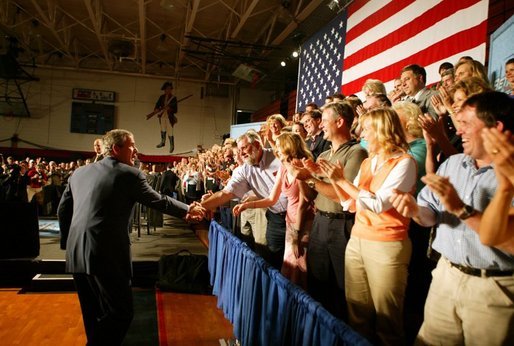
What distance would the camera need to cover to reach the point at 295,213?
3.19 meters

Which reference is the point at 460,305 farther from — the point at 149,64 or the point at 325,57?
the point at 149,64

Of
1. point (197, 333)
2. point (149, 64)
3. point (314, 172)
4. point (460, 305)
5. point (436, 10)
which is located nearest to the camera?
point (460, 305)

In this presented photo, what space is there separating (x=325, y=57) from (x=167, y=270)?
5501mm

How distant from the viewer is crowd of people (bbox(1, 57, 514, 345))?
1.42 meters

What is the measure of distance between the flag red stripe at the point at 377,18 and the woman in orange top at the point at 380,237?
4208mm

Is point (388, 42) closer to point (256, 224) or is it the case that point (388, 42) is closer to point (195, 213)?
point (256, 224)

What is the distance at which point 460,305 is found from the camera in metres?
1.50

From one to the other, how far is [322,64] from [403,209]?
715 centimetres

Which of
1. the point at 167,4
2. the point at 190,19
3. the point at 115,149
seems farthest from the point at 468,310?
the point at 190,19

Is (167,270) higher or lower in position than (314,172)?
lower

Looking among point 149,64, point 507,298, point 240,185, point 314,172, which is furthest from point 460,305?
point 149,64

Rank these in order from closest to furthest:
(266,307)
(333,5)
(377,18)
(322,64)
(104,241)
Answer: (266,307), (104,241), (377,18), (333,5), (322,64)

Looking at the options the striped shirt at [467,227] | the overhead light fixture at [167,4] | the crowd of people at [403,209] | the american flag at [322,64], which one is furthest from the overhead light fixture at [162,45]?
the striped shirt at [467,227]

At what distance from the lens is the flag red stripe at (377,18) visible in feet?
18.5
